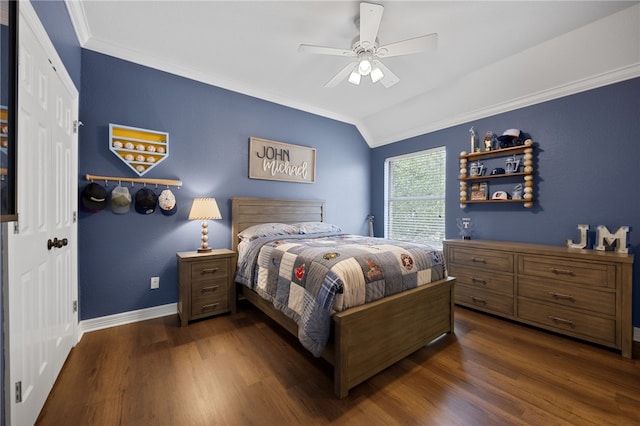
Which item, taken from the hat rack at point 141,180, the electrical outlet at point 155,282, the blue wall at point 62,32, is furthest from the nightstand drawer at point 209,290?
the blue wall at point 62,32

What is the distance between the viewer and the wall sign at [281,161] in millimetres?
3400

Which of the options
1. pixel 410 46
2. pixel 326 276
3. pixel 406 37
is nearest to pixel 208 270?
pixel 326 276

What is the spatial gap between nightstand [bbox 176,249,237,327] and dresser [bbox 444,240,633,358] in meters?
2.66

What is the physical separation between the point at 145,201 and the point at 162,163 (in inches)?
18.0

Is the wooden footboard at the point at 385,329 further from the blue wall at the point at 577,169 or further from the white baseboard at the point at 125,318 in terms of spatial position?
the white baseboard at the point at 125,318

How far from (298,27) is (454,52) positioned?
5.15 ft

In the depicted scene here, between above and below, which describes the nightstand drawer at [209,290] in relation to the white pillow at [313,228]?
below

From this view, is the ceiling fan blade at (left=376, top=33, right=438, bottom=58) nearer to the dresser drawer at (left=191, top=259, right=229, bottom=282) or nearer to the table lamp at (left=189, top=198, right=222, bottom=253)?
the table lamp at (left=189, top=198, right=222, bottom=253)

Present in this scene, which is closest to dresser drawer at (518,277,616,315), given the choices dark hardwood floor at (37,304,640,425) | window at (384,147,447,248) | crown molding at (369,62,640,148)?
dark hardwood floor at (37,304,640,425)

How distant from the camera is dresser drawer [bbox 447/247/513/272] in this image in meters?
2.70

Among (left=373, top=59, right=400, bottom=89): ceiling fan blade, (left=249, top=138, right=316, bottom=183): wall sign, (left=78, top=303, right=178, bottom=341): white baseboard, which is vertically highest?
(left=373, top=59, right=400, bottom=89): ceiling fan blade

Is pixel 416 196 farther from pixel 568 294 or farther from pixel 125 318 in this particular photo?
pixel 125 318

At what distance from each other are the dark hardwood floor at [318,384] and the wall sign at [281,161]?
204 cm

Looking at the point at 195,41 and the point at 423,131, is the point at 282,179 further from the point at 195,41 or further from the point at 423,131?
the point at 423,131
